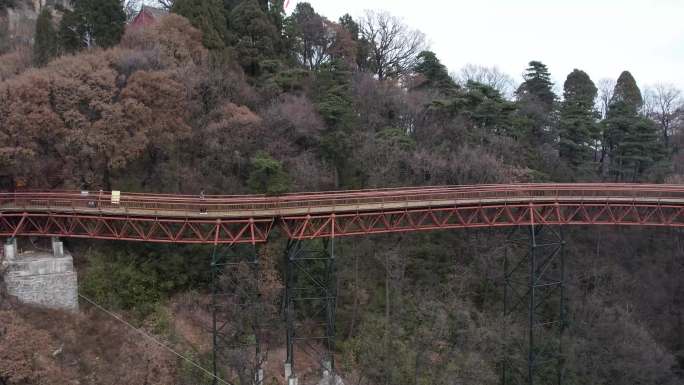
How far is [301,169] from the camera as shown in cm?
2761

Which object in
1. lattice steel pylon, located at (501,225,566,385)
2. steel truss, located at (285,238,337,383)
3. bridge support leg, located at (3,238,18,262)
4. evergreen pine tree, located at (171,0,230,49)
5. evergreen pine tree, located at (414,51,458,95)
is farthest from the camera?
evergreen pine tree, located at (414,51,458,95)

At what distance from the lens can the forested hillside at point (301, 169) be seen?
21609mm

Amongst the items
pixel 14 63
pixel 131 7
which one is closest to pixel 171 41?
pixel 14 63

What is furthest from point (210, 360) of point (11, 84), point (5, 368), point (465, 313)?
point (11, 84)

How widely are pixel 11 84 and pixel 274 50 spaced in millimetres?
16228

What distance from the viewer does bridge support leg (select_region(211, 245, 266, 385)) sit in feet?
65.8

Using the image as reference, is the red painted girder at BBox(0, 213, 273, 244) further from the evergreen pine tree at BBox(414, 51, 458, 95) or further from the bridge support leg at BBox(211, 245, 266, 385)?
the evergreen pine tree at BBox(414, 51, 458, 95)

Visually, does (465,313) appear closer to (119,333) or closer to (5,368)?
(119,333)

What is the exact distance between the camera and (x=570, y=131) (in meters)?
36.6

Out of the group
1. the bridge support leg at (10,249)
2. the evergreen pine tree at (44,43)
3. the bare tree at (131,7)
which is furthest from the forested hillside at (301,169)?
the bare tree at (131,7)

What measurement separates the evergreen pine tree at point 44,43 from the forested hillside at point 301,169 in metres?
0.11

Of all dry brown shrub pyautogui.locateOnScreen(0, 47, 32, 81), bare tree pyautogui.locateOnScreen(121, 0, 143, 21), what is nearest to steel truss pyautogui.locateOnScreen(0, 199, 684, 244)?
dry brown shrub pyautogui.locateOnScreen(0, 47, 32, 81)

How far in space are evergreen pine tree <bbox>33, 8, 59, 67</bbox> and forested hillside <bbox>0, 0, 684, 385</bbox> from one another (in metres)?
0.11

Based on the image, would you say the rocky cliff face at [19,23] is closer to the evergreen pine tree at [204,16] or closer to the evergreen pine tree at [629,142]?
the evergreen pine tree at [204,16]
